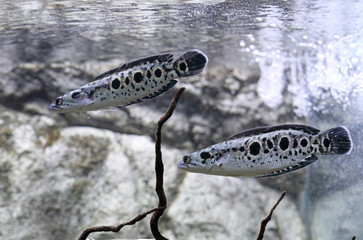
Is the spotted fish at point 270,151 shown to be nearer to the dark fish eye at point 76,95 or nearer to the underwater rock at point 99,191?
the dark fish eye at point 76,95

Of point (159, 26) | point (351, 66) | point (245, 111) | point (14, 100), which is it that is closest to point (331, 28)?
point (351, 66)

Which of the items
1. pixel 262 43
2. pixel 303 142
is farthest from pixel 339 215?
pixel 303 142

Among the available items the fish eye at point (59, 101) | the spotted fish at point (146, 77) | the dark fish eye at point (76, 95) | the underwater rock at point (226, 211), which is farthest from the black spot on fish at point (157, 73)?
the underwater rock at point (226, 211)

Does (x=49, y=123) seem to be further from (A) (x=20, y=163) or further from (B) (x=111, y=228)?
(B) (x=111, y=228)

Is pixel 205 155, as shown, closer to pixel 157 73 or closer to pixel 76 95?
pixel 157 73

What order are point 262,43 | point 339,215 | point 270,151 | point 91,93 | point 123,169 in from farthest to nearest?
point 262,43 → point 339,215 → point 123,169 → point 91,93 → point 270,151

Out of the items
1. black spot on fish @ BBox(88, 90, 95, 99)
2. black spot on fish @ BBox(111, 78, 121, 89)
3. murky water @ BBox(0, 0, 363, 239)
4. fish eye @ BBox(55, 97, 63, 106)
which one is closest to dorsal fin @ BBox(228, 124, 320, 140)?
black spot on fish @ BBox(111, 78, 121, 89)
